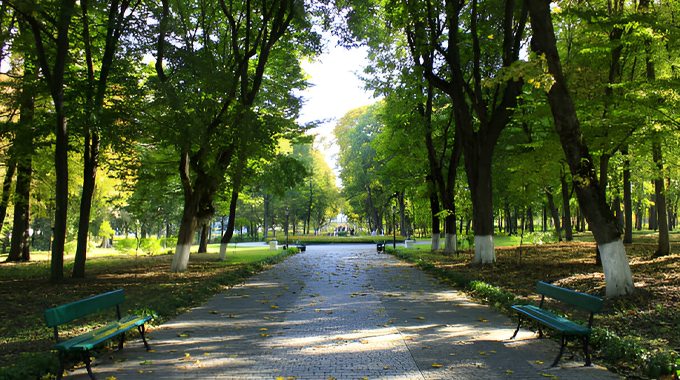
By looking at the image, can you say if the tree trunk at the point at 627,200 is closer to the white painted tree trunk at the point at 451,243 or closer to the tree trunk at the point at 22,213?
the white painted tree trunk at the point at 451,243

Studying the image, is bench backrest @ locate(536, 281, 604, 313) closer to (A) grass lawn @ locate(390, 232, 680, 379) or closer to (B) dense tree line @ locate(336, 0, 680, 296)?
(A) grass lawn @ locate(390, 232, 680, 379)

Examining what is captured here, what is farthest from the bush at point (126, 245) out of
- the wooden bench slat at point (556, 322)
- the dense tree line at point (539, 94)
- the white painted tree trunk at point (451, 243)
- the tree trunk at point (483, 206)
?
the wooden bench slat at point (556, 322)

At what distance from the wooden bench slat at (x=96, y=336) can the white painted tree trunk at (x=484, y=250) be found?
11.8m

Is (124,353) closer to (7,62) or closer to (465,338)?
(465,338)

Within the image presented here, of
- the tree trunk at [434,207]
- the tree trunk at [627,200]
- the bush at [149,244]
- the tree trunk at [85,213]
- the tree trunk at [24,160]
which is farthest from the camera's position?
the bush at [149,244]

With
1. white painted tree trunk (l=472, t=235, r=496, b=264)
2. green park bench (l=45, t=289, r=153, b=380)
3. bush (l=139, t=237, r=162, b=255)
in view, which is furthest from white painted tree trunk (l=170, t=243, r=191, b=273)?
bush (l=139, t=237, r=162, b=255)

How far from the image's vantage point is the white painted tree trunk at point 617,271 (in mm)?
8242

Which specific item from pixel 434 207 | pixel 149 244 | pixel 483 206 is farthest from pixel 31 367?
pixel 149 244

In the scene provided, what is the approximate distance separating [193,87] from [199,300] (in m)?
7.46

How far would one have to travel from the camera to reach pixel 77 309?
5.05 meters

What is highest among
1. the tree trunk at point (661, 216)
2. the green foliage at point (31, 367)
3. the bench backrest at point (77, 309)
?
the tree trunk at point (661, 216)

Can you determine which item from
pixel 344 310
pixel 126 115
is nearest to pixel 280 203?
pixel 126 115

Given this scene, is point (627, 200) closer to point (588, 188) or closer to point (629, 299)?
point (588, 188)

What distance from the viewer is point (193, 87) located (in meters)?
14.1
